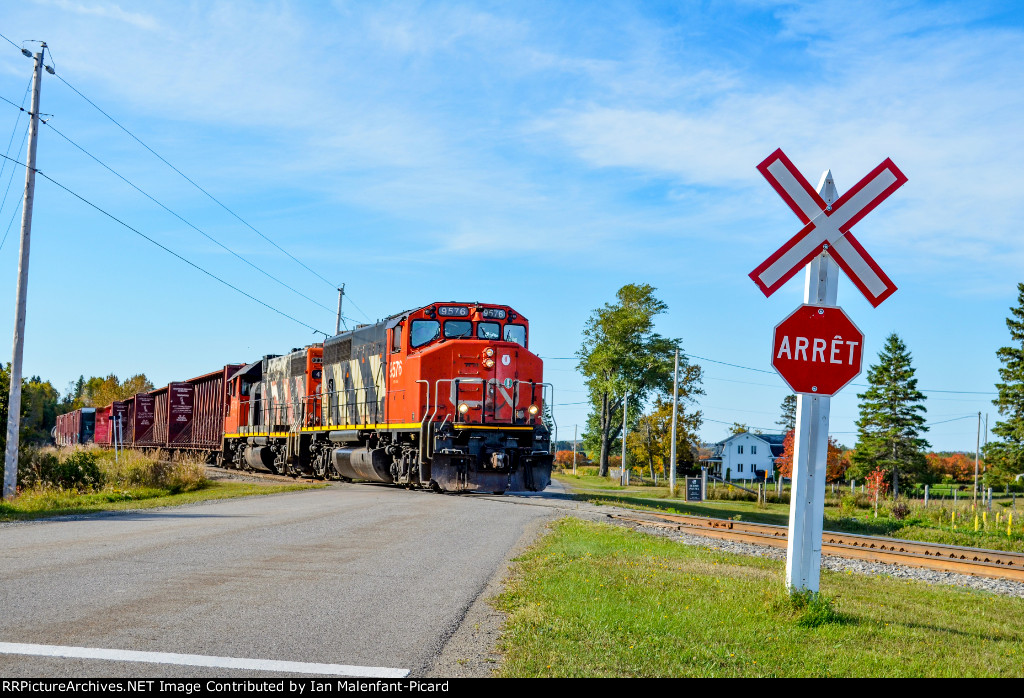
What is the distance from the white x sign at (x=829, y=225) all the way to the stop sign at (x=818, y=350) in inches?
13.0

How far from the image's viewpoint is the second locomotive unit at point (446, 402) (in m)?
20.7

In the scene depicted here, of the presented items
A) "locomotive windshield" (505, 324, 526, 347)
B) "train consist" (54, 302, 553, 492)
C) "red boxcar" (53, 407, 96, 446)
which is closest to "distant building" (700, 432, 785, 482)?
"red boxcar" (53, 407, 96, 446)

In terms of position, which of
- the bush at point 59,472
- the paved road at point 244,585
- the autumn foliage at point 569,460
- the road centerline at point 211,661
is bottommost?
the autumn foliage at point 569,460

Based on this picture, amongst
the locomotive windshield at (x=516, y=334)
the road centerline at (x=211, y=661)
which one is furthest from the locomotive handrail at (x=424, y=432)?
the road centerline at (x=211, y=661)

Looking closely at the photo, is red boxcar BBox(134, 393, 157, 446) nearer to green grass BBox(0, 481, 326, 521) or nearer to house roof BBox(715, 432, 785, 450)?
green grass BBox(0, 481, 326, 521)

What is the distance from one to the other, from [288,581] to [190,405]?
134 ft

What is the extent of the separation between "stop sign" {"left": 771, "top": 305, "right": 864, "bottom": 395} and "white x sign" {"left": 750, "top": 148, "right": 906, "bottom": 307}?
0.33 metres

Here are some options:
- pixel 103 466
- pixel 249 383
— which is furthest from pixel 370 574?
pixel 249 383

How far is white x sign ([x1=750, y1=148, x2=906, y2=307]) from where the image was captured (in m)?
6.74

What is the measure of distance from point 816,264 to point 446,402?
573 inches

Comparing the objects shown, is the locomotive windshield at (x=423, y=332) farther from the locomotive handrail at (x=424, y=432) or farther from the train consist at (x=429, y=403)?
the locomotive handrail at (x=424, y=432)

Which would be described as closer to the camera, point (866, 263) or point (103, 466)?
point (866, 263)

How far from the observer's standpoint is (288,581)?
855 centimetres

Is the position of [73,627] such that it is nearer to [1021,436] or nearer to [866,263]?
[866,263]
